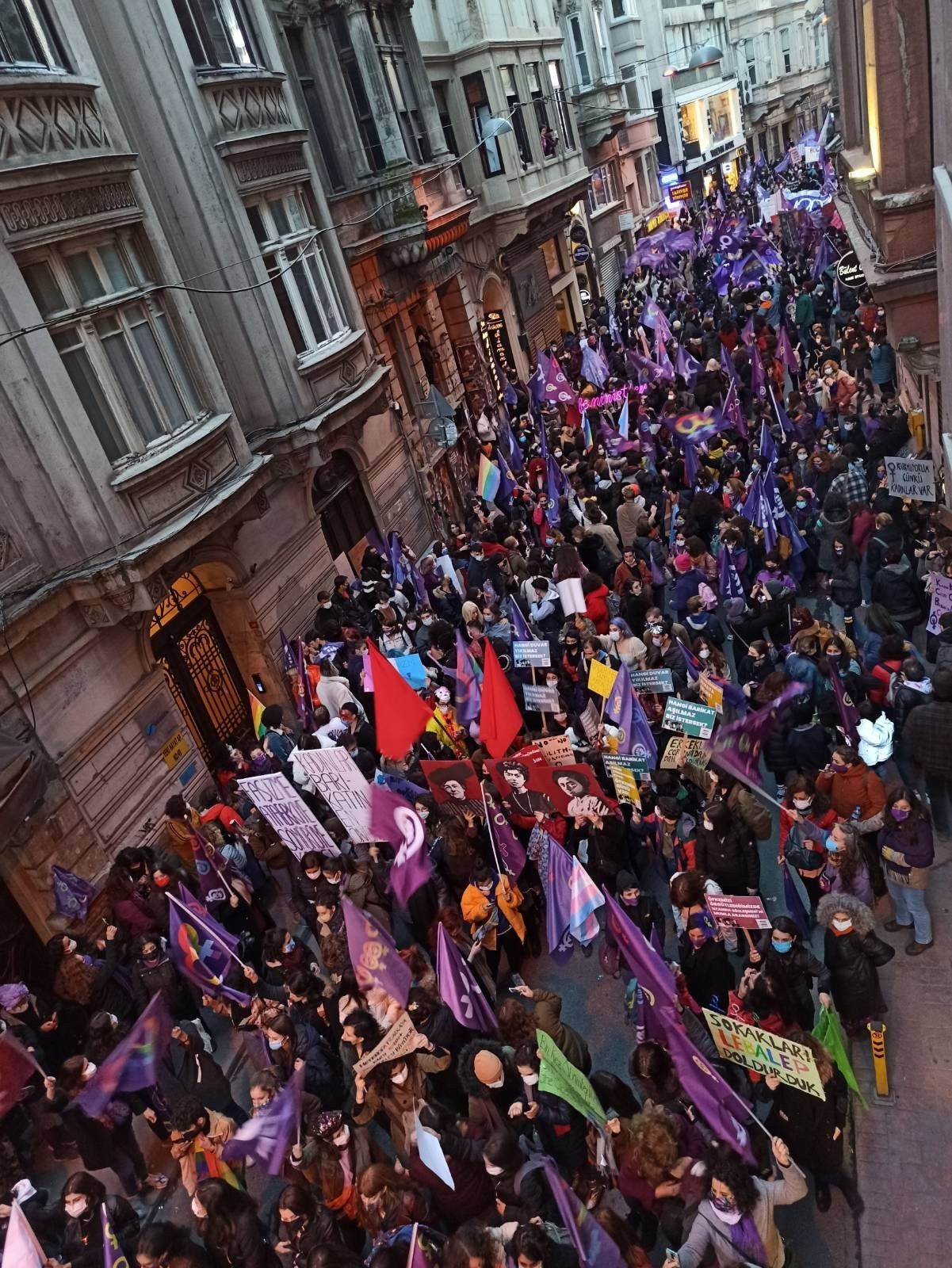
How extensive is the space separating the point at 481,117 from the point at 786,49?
2289 inches

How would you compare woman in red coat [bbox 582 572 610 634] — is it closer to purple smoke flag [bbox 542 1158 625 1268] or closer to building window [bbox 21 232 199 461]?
building window [bbox 21 232 199 461]

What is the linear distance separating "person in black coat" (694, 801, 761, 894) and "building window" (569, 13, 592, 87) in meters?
37.3

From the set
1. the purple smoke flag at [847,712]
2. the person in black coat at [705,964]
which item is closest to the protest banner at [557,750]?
the person in black coat at [705,964]

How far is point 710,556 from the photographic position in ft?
38.2

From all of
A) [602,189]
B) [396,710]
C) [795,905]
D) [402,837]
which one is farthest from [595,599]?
[602,189]

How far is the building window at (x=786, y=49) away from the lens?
69.2m

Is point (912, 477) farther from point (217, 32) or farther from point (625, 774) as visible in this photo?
point (217, 32)

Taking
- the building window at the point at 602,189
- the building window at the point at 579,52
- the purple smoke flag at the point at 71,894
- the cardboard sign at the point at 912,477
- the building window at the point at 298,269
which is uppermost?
the building window at the point at 579,52

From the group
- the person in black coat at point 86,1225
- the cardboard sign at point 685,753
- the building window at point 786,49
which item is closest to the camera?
the person in black coat at point 86,1225

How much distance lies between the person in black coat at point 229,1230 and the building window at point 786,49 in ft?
271

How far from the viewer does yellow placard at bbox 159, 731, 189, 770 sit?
1197cm

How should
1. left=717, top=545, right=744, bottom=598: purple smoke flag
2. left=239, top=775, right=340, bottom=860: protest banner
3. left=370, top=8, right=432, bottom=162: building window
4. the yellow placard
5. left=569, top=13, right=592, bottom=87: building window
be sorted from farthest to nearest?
left=569, top=13, right=592, bottom=87: building window, left=370, top=8, right=432, bottom=162: building window, the yellow placard, left=717, top=545, right=744, bottom=598: purple smoke flag, left=239, top=775, right=340, bottom=860: protest banner

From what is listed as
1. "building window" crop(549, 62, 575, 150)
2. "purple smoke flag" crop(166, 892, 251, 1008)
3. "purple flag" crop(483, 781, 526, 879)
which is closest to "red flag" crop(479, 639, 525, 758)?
"purple flag" crop(483, 781, 526, 879)

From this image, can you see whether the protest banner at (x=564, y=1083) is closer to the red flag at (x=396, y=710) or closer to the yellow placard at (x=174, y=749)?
the red flag at (x=396, y=710)
